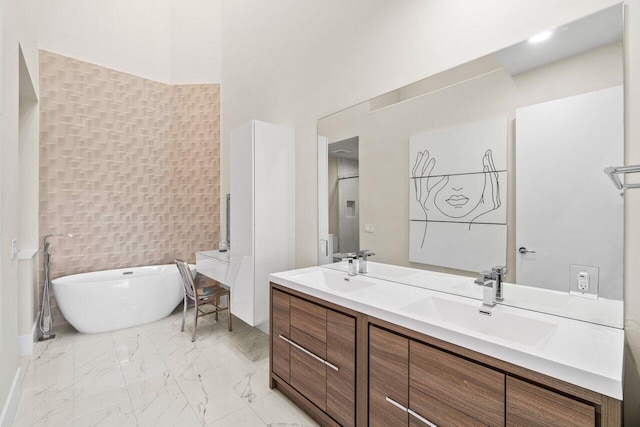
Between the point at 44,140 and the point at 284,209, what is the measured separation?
292 cm

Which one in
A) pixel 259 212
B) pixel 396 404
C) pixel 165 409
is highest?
pixel 259 212

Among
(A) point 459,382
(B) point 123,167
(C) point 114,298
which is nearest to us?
(A) point 459,382

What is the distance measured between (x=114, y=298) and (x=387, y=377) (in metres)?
3.14

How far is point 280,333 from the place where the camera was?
86.5 inches

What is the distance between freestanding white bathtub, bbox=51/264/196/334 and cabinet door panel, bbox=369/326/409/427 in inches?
116

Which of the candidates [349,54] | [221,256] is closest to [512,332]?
[349,54]

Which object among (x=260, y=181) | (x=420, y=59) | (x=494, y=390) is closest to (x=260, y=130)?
(x=260, y=181)

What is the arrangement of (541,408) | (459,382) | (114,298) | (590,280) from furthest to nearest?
(114,298) < (590,280) < (459,382) < (541,408)

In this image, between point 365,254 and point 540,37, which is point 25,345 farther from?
point 540,37

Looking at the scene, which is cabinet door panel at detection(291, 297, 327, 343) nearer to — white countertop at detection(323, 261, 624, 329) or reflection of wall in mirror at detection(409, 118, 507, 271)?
white countertop at detection(323, 261, 624, 329)

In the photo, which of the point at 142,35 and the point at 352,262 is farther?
the point at 142,35

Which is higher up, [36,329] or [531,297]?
[531,297]

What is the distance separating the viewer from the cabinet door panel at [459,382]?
1.14m

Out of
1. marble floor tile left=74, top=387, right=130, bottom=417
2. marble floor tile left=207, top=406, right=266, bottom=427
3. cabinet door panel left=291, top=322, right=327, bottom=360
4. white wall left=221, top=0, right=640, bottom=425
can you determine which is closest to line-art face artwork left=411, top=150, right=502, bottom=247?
white wall left=221, top=0, right=640, bottom=425
